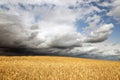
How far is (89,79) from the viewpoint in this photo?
8633mm

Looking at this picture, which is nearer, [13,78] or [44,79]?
[13,78]

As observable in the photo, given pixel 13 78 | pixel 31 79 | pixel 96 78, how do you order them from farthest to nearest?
pixel 96 78
pixel 31 79
pixel 13 78

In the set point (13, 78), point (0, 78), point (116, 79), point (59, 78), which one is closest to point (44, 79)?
point (59, 78)

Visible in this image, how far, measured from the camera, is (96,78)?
9320 millimetres

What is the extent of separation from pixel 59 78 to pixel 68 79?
1.51 ft

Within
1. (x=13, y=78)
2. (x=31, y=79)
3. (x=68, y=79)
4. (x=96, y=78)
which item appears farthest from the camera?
(x=96, y=78)

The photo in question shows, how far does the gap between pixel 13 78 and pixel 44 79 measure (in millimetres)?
1443

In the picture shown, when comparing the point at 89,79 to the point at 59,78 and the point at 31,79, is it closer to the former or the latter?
the point at 59,78

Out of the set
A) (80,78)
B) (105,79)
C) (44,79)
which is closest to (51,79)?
(44,79)

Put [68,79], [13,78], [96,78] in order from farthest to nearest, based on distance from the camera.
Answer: [96,78], [68,79], [13,78]

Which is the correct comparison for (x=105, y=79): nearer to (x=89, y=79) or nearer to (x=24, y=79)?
(x=89, y=79)

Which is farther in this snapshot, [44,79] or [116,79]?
[116,79]

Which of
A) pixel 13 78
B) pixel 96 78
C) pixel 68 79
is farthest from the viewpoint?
pixel 96 78

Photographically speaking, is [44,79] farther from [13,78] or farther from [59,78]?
[13,78]
